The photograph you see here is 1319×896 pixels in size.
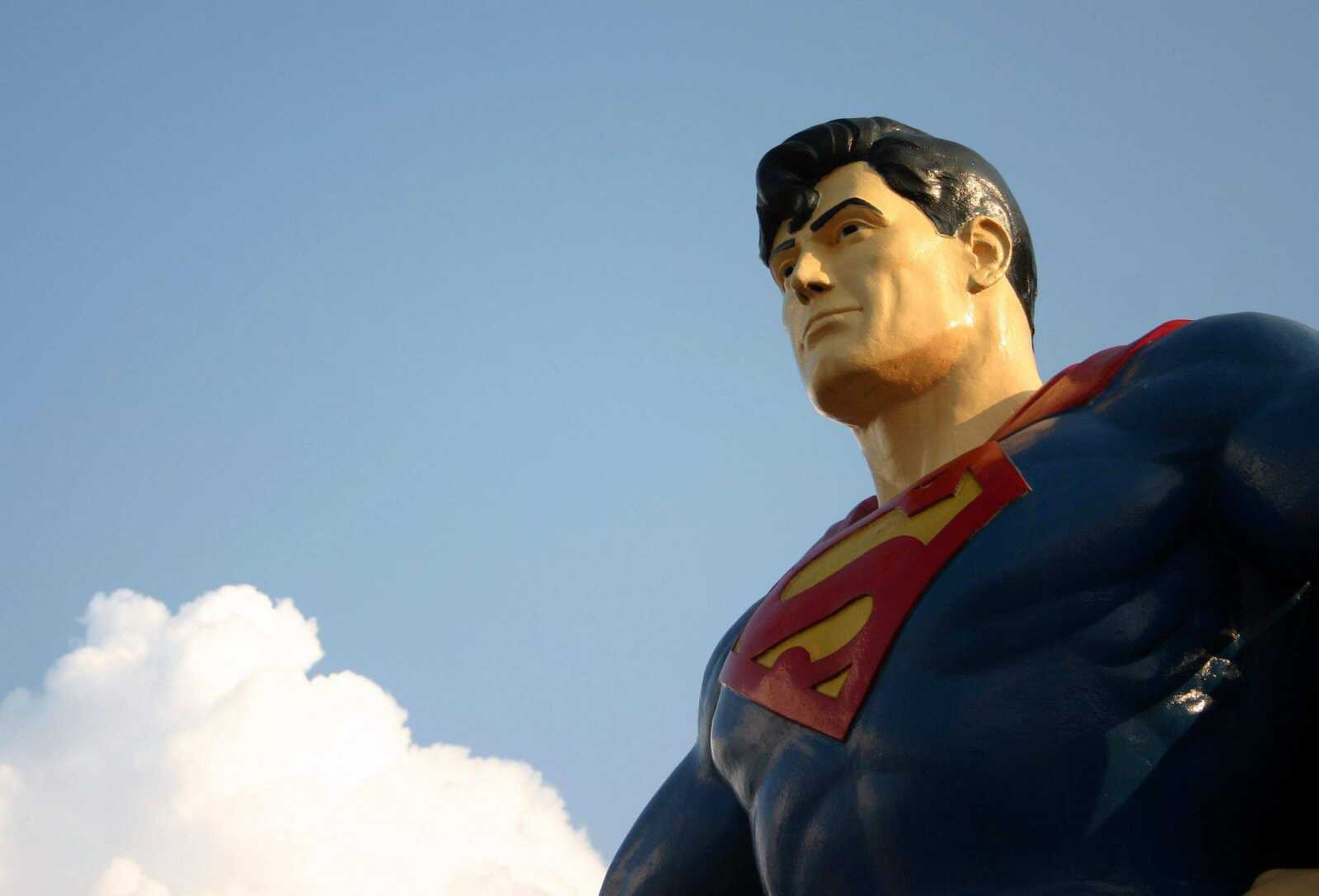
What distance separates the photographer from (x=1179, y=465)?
12.0 feet

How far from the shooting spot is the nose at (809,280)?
4.41 meters

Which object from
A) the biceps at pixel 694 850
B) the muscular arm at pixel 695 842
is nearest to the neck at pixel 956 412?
Result: the muscular arm at pixel 695 842

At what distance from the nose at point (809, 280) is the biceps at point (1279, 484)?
3.75ft

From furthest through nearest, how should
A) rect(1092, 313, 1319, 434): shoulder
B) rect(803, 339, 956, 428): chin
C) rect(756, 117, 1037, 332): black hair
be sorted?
rect(756, 117, 1037, 332): black hair → rect(803, 339, 956, 428): chin → rect(1092, 313, 1319, 434): shoulder

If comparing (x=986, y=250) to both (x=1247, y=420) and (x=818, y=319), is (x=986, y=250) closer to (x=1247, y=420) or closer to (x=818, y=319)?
(x=818, y=319)

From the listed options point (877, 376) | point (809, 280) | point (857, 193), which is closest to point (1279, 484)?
point (877, 376)

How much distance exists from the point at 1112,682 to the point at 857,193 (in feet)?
5.13

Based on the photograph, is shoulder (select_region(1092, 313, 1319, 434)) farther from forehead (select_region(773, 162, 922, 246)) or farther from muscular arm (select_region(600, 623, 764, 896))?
muscular arm (select_region(600, 623, 764, 896))

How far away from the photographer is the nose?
4.41 metres

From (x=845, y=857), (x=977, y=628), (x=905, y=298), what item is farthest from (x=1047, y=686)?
(x=905, y=298)

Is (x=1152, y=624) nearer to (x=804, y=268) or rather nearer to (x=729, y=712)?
(x=729, y=712)

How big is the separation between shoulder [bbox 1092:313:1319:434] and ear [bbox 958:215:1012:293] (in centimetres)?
59

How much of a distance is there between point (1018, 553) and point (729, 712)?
844 millimetres

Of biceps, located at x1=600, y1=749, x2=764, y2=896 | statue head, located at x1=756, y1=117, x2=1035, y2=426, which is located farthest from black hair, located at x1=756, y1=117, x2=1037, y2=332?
biceps, located at x1=600, y1=749, x2=764, y2=896
